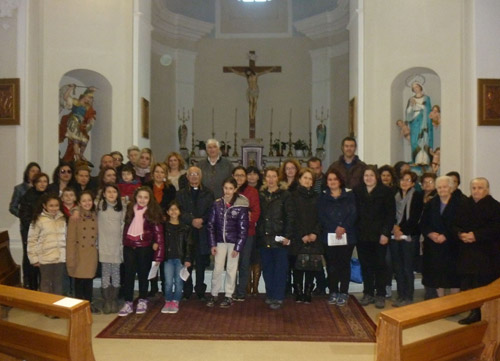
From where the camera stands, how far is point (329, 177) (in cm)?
593

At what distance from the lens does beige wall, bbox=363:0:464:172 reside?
8.54 m

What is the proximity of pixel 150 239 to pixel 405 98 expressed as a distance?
17.7 ft

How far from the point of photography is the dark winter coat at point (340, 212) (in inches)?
233

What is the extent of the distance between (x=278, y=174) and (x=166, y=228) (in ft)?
4.74

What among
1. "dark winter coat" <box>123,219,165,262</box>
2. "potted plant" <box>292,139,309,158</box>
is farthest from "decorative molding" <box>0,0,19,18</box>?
"potted plant" <box>292,139,309,158</box>

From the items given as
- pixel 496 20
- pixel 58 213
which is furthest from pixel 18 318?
pixel 496 20

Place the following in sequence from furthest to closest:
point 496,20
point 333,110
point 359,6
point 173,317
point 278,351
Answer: point 333,110 → point 359,6 → point 496,20 → point 173,317 → point 278,351

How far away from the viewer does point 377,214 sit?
19.4 feet

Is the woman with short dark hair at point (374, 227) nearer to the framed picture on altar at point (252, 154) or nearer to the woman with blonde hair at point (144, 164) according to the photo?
the woman with blonde hair at point (144, 164)

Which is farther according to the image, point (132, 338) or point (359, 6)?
point (359, 6)

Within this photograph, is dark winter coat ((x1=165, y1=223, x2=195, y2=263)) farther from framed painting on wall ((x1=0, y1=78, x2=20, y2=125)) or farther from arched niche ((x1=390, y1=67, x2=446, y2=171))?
arched niche ((x1=390, y1=67, x2=446, y2=171))

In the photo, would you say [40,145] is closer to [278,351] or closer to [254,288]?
[254,288]

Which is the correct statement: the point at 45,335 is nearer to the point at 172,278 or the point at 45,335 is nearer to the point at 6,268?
the point at 172,278

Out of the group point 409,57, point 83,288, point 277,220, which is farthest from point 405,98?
point 83,288
